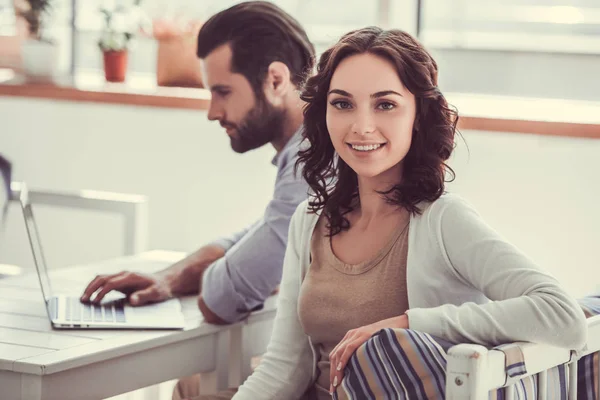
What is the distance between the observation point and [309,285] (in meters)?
1.62

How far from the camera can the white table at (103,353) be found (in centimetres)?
167

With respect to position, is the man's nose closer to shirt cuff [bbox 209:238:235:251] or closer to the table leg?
shirt cuff [bbox 209:238:235:251]

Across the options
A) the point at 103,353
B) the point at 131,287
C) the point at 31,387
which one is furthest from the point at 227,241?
the point at 31,387

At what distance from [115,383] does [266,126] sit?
654 mm

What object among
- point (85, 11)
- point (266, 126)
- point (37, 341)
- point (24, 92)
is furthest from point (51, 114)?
point (37, 341)

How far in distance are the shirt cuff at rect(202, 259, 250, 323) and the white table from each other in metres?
0.03

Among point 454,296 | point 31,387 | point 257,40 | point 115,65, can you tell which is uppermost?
point 257,40

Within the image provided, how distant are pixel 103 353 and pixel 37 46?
230cm

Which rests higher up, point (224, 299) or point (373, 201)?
point (373, 201)

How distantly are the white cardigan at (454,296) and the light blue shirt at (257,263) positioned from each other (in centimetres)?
29

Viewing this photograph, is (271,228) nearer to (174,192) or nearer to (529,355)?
(529,355)

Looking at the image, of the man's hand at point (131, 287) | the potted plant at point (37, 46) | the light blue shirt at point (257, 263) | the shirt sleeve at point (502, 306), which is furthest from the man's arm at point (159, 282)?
the potted plant at point (37, 46)

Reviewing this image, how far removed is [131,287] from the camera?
2.11 m

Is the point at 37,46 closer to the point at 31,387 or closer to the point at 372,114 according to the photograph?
the point at 31,387
